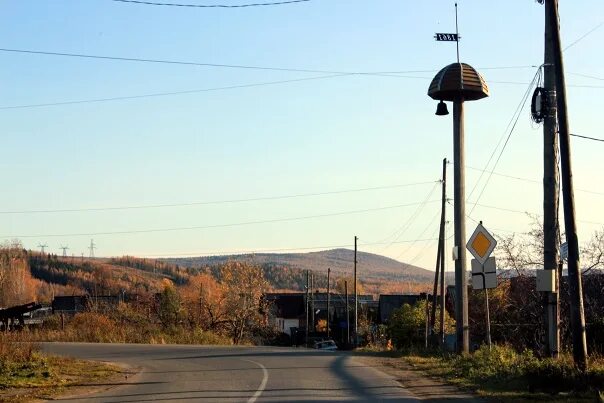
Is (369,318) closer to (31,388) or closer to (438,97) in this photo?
(438,97)

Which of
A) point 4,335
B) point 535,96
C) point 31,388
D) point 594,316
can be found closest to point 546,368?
point 535,96

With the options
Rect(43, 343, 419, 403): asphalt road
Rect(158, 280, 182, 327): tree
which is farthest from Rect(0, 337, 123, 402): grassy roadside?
Rect(158, 280, 182, 327): tree

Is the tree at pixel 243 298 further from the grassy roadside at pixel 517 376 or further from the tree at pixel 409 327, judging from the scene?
the grassy roadside at pixel 517 376

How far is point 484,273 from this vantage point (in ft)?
68.8

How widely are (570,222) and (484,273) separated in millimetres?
5761

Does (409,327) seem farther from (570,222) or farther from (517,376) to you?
(570,222)

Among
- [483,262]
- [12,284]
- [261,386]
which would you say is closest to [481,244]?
[483,262]

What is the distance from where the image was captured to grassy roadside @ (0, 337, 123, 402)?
57.3 ft

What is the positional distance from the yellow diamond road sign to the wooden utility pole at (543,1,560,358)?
3529 mm

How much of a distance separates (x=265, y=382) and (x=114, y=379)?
4951 mm

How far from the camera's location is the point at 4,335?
22906 millimetres

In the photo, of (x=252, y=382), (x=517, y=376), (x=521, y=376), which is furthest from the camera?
(x=252, y=382)

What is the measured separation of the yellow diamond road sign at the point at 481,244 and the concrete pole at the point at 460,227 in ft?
14.0

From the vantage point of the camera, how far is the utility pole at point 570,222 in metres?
15.2
